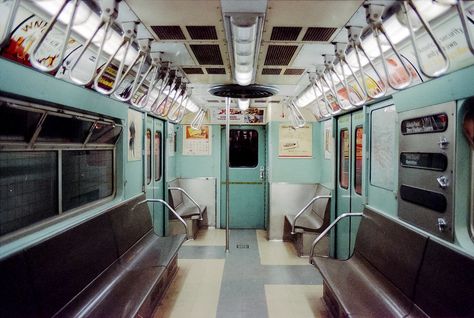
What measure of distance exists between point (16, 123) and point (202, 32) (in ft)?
4.95

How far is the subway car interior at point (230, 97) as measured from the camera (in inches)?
87.4

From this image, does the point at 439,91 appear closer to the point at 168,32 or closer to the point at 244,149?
the point at 168,32

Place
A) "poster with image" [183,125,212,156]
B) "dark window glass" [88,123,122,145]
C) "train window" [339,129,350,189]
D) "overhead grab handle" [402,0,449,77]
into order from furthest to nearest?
"poster with image" [183,125,212,156], "train window" [339,129,350,189], "dark window glass" [88,123,122,145], "overhead grab handle" [402,0,449,77]

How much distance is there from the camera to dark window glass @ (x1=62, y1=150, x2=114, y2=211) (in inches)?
125

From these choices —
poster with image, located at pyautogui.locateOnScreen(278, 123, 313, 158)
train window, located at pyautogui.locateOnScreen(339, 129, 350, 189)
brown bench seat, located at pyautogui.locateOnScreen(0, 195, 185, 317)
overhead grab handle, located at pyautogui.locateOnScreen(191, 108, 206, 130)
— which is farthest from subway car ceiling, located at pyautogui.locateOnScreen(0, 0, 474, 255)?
poster with image, located at pyautogui.locateOnScreen(278, 123, 313, 158)

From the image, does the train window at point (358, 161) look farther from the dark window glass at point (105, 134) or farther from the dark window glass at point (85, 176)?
the dark window glass at point (85, 176)

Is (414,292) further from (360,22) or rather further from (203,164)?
(203,164)

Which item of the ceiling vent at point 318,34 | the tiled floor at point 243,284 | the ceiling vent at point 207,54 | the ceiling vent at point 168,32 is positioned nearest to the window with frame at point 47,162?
the ceiling vent at point 168,32

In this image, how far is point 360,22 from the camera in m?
2.52

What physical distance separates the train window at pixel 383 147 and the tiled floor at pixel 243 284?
162cm

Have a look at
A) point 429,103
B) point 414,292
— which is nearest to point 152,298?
point 414,292

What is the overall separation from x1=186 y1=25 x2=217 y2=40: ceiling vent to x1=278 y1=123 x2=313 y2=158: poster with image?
14.5 feet

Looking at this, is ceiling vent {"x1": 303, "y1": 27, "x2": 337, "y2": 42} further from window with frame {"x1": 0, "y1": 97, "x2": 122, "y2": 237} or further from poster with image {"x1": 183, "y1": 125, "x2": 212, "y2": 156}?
poster with image {"x1": 183, "y1": 125, "x2": 212, "y2": 156}

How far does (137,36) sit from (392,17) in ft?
6.44
